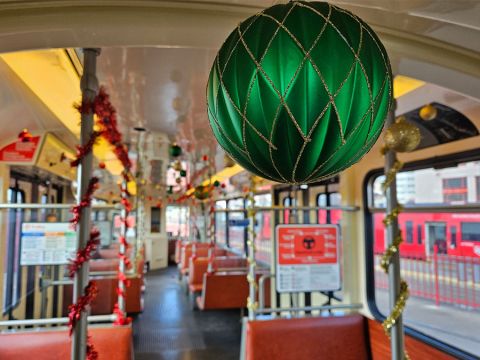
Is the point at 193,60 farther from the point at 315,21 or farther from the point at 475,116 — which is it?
the point at 475,116

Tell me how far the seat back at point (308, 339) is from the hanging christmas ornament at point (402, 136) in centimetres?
185

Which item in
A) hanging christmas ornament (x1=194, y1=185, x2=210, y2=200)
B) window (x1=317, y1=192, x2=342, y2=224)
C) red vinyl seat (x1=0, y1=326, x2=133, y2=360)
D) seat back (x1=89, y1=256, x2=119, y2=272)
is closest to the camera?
red vinyl seat (x1=0, y1=326, x2=133, y2=360)

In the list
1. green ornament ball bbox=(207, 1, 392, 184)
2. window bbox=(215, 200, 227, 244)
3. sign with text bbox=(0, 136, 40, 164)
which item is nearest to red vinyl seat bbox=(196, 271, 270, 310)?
sign with text bbox=(0, 136, 40, 164)

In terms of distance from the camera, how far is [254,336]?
3.11m

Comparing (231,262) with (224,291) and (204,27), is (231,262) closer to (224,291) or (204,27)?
(224,291)

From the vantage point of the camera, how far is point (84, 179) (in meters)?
1.97

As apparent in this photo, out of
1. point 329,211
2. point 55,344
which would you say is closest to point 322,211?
point 329,211

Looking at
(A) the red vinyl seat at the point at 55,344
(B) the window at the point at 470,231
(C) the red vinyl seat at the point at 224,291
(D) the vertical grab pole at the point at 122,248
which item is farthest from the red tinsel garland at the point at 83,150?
(C) the red vinyl seat at the point at 224,291

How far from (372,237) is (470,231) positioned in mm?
1104

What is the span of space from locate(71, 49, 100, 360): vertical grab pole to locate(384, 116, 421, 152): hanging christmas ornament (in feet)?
5.46

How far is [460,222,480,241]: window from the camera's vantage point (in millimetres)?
2886

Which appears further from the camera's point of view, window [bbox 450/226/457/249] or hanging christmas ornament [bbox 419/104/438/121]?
window [bbox 450/226/457/249]

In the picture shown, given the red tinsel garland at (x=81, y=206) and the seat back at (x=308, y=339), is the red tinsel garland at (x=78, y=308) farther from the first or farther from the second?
the seat back at (x=308, y=339)

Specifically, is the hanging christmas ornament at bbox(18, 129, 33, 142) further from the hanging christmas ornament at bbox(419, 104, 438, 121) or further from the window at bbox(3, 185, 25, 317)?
the hanging christmas ornament at bbox(419, 104, 438, 121)
